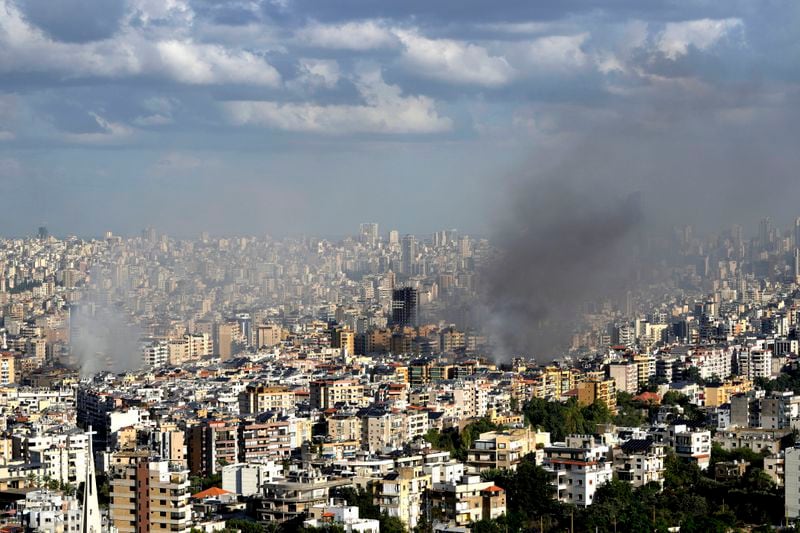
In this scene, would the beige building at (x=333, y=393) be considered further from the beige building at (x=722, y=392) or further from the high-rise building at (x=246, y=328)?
the high-rise building at (x=246, y=328)

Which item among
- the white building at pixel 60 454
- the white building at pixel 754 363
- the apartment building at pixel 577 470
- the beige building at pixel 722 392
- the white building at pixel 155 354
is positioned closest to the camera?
the apartment building at pixel 577 470

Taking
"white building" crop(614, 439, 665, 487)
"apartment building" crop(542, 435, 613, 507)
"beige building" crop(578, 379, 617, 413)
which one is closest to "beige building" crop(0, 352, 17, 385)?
"beige building" crop(578, 379, 617, 413)

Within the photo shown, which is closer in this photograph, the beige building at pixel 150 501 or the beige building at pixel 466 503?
the beige building at pixel 150 501

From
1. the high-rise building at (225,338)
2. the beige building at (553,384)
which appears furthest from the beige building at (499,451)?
the high-rise building at (225,338)

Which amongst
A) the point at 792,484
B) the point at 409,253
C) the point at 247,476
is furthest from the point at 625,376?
the point at 409,253

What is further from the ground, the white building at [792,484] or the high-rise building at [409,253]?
the high-rise building at [409,253]

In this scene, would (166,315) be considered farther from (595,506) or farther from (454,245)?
(595,506)

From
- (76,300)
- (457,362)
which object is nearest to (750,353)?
(457,362)

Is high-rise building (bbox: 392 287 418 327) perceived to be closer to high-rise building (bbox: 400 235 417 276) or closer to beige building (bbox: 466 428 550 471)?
high-rise building (bbox: 400 235 417 276)
